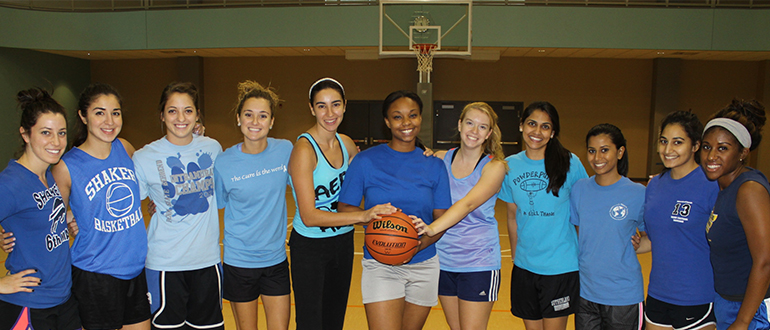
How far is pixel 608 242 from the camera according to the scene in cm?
246

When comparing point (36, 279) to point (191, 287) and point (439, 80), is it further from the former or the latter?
point (439, 80)

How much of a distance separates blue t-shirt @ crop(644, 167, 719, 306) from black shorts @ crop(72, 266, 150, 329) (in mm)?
2754

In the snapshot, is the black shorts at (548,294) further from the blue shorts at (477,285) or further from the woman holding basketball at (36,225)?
the woman holding basketball at (36,225)

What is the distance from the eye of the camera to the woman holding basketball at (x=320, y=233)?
2406 millimetres

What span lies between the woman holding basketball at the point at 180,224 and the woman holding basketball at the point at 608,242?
6.74 feet

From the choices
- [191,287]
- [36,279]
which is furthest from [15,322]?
[191,287]

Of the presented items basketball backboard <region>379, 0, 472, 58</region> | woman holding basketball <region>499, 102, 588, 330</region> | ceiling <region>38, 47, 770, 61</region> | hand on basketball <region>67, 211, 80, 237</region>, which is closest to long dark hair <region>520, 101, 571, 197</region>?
woman holding basketball <region>499, 102, 588, 330</region>

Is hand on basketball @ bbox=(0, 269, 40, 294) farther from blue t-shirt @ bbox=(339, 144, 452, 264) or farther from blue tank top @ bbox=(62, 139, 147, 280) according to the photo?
blue t-shirt @ bbox=(339, 144, 452, 264)

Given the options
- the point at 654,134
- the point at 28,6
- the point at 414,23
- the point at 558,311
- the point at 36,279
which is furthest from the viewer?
the point at 654,134

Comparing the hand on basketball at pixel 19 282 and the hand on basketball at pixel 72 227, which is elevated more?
the hand on basketball at pixel 72 227

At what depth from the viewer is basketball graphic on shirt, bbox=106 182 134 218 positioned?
92.5 inches

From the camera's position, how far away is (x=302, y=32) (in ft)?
34.4

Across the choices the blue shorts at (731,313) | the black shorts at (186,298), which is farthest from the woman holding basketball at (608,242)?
the black shorts at (186,298)

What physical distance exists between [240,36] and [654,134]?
10986 millimetres
